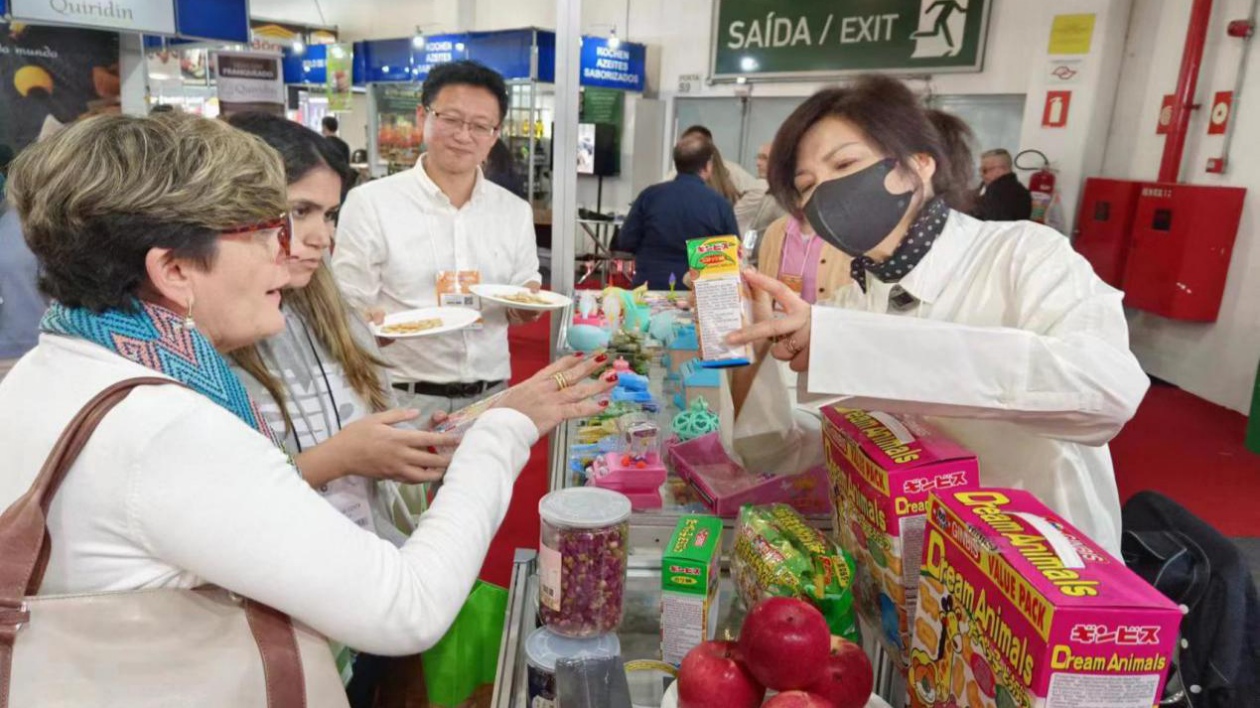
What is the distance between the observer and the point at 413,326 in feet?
7.93

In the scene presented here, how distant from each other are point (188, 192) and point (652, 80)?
426 inches

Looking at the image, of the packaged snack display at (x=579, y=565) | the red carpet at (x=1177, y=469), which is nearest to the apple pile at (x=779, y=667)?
the packaged snack display at (x=579, y=565)

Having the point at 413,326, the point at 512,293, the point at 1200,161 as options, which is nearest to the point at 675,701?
the point at 413,326

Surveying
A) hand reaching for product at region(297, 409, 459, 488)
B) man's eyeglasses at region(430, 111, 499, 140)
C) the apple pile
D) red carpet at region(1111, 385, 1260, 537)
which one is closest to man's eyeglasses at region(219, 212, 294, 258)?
hand reaching for product at region(297, 409, 459, 488)

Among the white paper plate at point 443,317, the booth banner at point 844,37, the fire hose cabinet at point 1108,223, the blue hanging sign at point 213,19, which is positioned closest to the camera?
the white paper plate at point 443,317

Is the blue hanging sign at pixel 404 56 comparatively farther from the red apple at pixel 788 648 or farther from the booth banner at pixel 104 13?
the red apple at pixel 788 648

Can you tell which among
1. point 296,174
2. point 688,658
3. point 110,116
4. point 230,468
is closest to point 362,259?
point 296,174

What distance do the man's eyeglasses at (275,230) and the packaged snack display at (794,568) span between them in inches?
33.3

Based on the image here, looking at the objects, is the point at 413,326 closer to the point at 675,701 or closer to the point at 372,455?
the point at 372,455

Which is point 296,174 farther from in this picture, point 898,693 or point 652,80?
point 652,80

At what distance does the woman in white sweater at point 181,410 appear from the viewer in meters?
0.91

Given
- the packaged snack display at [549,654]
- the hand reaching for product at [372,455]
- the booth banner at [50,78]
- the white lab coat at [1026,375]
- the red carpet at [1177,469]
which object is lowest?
the red carpet at [1177,469]

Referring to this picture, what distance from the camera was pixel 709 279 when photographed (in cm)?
138

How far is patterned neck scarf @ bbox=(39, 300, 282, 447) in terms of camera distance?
3.31 feet
